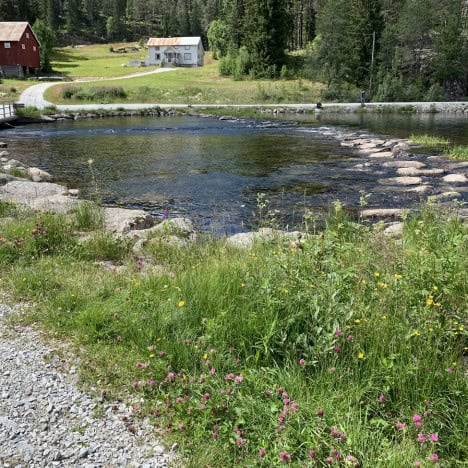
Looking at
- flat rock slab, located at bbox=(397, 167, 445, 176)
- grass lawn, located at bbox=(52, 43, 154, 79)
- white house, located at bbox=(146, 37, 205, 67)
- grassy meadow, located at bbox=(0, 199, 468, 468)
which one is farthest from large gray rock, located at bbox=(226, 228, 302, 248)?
white house, located at bbox=(146, 37, 205, 67)

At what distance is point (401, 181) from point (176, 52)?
89.7m

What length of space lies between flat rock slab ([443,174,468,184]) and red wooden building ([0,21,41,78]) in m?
74.4

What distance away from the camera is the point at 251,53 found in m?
75.6

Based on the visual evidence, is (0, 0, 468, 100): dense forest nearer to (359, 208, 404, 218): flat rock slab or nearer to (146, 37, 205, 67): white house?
(146, 37, 205, 67): white house

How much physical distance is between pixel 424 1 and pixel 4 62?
63.7m

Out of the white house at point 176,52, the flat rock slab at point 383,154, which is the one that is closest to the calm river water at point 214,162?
the flat rock slab at point 383,154

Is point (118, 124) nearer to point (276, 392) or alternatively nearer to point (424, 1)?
point (276, 392)

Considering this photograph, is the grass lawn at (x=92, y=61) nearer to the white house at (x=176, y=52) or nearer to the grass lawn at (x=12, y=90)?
the white house at (x=176, y=52)

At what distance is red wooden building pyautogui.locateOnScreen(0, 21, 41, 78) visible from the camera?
75750 millimetres

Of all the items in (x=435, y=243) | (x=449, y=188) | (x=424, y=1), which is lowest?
(x=449, y=188)

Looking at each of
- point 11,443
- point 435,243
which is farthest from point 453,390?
point 11,443

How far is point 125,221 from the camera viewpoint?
11148 millimetres

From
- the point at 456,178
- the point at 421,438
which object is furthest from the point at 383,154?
the point at 421,438

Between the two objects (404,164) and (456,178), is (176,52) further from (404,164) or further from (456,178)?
(456,178)
